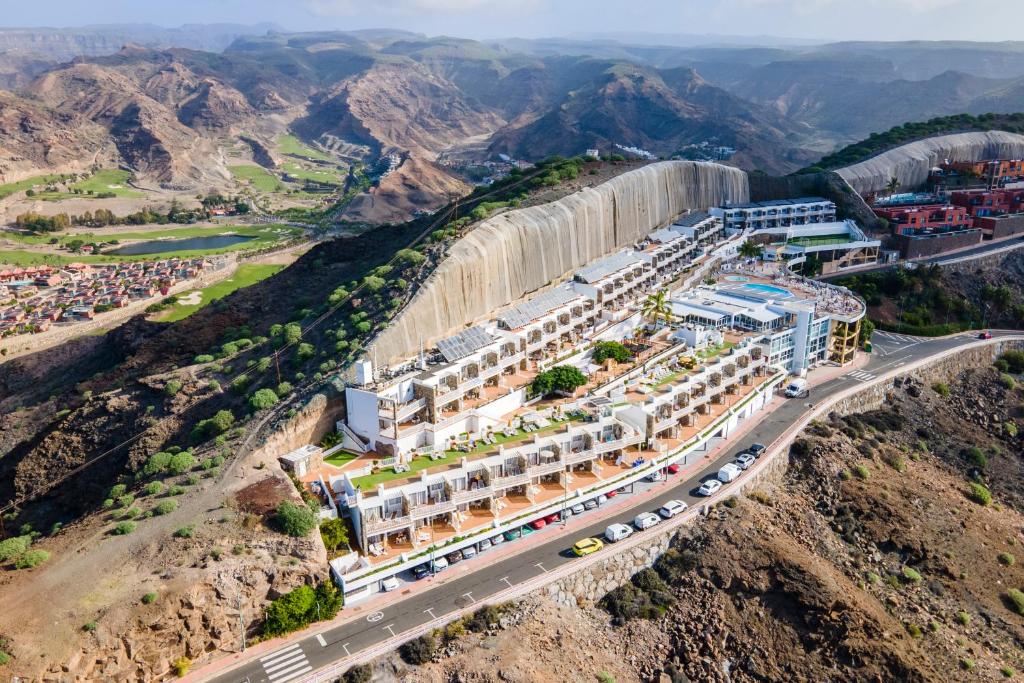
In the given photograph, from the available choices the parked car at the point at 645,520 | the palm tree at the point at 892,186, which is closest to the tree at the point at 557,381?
the parked car at the point at 645,520

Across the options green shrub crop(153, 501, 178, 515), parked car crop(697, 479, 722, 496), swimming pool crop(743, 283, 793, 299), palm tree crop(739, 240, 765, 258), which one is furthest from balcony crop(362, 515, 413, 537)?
palm tree crop(739, 240, 765, 258)

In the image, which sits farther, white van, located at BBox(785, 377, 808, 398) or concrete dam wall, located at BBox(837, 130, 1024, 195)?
concrete dam wall, located at BBox(837, 130, 1024, 195)

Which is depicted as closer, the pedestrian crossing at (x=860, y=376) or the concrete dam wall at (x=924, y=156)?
the pedestrian crossing at (x=860, y=376)

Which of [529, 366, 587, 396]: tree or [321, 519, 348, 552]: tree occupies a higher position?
[529, 366, 587, 396]: tree

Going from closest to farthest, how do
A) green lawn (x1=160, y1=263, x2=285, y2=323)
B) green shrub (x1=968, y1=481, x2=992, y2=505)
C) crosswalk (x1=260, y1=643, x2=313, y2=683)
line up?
crosswalk (x1=260, y1=643, x2=313, y2=683) → green shrub (x1=968, y1=481, x2=992, y2=505) → green lawn (x1=160, y1=263, x2=285, y2=323)

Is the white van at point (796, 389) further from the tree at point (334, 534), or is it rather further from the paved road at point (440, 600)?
the tree at point (334, 534)

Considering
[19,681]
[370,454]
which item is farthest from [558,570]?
[19,681]

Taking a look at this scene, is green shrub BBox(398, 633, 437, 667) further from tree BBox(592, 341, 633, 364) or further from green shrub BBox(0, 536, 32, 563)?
tree BBox(592, 341, 633, 364)
